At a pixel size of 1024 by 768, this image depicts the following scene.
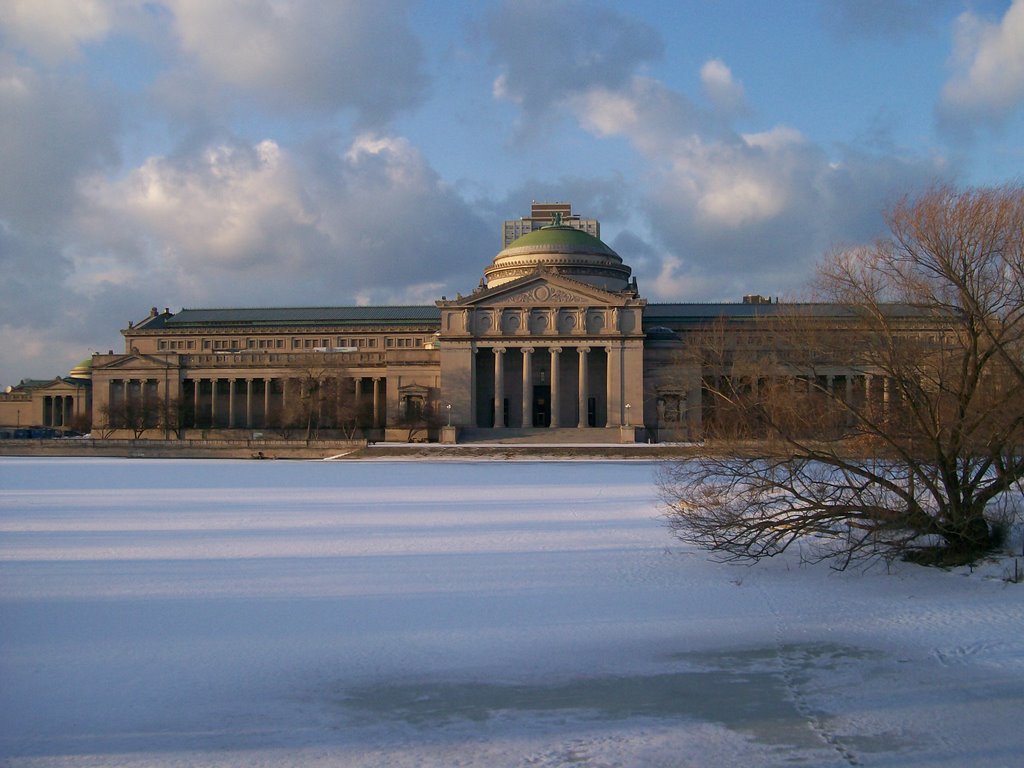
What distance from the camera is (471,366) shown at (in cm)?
10325

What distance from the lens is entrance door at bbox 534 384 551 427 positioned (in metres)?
107

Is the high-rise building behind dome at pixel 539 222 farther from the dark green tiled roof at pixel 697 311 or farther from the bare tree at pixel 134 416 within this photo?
the bare tree at pixel 134 416

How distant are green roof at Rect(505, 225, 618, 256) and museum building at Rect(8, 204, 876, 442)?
222mm

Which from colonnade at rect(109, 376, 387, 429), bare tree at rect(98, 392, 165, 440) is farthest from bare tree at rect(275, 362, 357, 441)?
bare tree at rect(98, 392, 165, 440)

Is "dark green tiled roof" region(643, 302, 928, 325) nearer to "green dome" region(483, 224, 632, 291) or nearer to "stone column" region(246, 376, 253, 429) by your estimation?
"green dome" region(483, 224, 632, 291)

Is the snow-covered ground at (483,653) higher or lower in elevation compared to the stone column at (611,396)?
lower

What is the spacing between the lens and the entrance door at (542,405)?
4227 inches

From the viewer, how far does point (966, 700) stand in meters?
13.5

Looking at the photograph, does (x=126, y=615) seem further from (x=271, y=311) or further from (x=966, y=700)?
(x=271, y=311)

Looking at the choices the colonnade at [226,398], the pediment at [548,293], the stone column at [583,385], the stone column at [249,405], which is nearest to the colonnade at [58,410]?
the colonnade at [226,398]

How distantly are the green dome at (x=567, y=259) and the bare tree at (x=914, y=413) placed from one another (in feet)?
303

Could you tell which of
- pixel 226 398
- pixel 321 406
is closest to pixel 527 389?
pixel 321 406

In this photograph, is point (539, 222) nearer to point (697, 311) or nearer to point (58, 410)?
point (697, 311)

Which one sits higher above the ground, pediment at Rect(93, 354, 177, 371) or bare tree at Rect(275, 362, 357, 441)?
pediment at Rect(93, 354, 177, 371)
